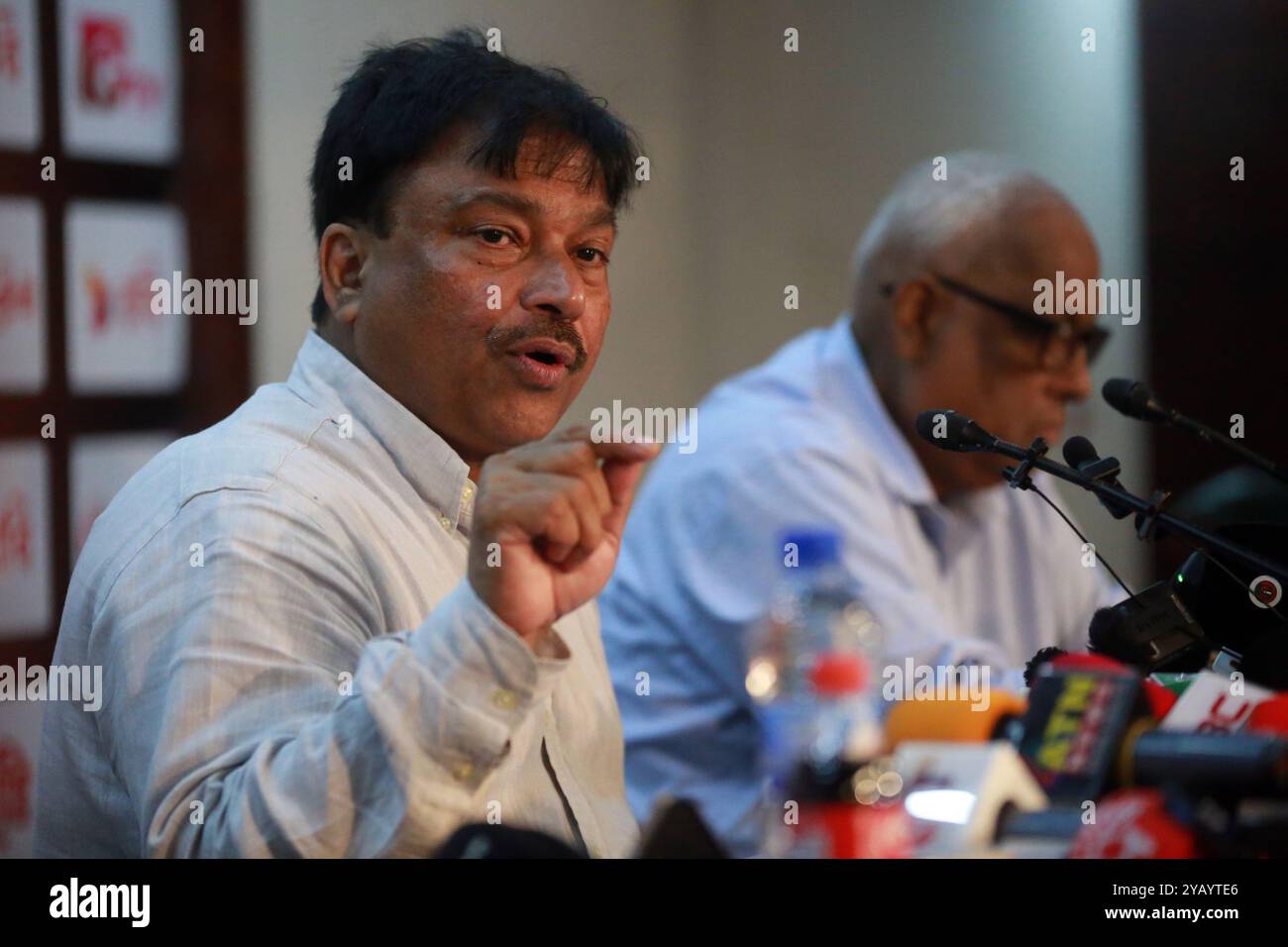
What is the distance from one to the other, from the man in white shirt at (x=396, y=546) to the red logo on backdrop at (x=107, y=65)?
449 mm

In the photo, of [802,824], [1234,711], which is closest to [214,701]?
[802,824]

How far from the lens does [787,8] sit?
1.83m

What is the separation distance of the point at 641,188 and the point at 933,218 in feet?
1.78

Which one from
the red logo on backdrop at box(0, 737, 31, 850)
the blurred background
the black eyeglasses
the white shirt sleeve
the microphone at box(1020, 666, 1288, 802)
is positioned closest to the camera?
the microphone at box(1020, 666, 1288, 802)

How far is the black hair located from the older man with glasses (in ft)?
1.90

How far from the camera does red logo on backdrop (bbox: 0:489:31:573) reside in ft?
5.18

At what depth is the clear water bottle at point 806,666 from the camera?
1.24m

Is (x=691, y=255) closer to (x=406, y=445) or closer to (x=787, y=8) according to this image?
(x=787, y=8)

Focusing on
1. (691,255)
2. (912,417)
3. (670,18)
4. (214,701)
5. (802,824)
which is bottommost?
(802,824)

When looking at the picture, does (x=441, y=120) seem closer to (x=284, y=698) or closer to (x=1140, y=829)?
(x=284, y=698)

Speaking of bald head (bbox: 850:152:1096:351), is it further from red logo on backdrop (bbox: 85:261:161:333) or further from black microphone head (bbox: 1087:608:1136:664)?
red logo on backdrop (bbox: 85:261:161:333)

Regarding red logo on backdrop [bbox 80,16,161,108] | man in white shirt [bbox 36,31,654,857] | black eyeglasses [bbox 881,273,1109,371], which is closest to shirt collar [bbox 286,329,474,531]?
man in white shirt [bbox 36,31,654,857]

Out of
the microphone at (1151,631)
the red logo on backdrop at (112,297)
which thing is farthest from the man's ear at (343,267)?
the microphone at (1151,631)
